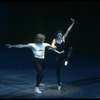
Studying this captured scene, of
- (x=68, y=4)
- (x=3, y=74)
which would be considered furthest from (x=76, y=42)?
(x=3, y=74)

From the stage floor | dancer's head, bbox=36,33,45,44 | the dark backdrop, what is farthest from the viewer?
the dark backdrop

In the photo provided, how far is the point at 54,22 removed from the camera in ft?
77.1

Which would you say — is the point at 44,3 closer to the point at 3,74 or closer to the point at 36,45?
the point at 3,74

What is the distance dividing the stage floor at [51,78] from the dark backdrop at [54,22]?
175 inches

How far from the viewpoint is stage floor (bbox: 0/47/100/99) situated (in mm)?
9961

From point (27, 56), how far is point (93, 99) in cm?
1002

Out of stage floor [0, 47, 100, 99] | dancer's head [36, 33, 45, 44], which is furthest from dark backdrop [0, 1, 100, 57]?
dancer's head [36, 33, 45, 44]

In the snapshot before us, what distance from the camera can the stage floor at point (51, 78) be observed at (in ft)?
32.7

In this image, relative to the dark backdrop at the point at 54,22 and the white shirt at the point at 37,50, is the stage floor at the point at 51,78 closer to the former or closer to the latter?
the white shirt at the point at 37,50

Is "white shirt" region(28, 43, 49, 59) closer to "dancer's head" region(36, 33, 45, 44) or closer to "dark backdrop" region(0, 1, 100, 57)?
"dancer's head" region(36, 33, 45, 44)

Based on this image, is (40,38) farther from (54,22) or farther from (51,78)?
(54,22)

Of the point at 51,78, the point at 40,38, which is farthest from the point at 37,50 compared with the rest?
the point at 51,78

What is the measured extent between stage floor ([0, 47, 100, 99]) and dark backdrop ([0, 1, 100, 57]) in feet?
14.6

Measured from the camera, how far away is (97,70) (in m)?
14.3
